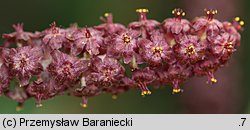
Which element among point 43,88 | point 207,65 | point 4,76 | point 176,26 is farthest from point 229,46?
point 4,76

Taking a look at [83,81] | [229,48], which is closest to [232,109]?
[229,48]

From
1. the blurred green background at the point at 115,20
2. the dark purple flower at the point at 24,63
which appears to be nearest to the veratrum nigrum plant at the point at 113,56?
the dark purple flower at the point at 24,63

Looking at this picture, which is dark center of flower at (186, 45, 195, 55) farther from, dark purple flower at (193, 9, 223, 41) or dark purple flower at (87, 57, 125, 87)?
dark purple flower at (87, 57, 125, 87)

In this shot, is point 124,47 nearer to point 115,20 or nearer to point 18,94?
point 18,94

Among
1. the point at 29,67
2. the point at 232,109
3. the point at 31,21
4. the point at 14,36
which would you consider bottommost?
the point at 232,109

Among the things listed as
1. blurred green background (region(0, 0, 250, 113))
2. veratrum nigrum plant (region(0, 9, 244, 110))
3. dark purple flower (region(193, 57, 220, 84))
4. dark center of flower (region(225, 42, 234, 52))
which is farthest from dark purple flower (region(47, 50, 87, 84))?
Result: blurred green background (region(0, 0, 250, 113))

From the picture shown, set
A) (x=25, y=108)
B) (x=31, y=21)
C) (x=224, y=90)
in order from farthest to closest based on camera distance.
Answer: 1. (x=31, y=21)
2. (x=224, y=90)
3. (x=25, y=108)

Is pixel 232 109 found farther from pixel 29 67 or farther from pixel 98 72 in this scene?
pixel 29 67
